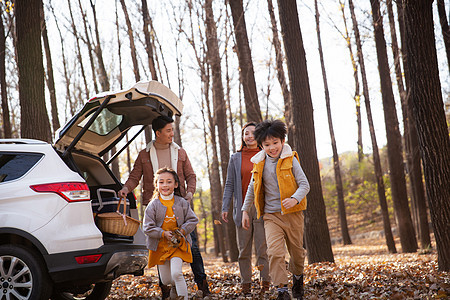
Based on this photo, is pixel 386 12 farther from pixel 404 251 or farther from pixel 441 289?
pixel 441 289

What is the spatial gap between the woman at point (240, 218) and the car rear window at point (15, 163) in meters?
2.49

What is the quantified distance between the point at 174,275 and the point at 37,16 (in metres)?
6.06

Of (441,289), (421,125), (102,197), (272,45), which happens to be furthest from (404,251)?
(102,197)

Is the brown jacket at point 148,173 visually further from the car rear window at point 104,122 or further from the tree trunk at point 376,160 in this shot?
the tree trunk at point 376,160

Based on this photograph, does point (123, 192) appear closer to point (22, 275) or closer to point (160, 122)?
point (160, 122)

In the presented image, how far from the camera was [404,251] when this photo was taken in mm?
14969

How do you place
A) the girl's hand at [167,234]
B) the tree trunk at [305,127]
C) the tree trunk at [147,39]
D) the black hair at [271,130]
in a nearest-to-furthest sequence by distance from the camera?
the girl's hand at [167,234] → the black hair at [271,130] → the tree trunk at [305,127] → the tree trunk at [147,39]

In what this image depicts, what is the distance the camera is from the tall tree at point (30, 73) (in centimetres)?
816

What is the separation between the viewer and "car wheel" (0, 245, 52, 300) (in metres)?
4.47

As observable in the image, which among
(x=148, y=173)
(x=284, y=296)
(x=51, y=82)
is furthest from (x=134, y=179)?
(x=51, y=82)

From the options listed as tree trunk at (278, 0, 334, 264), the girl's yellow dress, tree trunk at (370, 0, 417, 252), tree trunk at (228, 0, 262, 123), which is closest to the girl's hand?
the girl's yellow dress

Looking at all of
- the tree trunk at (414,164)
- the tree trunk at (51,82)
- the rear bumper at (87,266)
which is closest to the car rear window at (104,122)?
the rear bumper at (87,266)

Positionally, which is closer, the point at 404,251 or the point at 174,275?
the point at 174,275

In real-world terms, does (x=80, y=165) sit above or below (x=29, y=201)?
above
